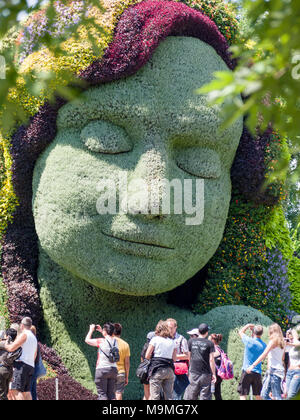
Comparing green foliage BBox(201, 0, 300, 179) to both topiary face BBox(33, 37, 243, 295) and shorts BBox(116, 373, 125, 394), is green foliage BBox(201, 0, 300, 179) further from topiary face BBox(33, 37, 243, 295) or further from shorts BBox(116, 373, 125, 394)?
topiary face BBox(33, 37, 243, 295)

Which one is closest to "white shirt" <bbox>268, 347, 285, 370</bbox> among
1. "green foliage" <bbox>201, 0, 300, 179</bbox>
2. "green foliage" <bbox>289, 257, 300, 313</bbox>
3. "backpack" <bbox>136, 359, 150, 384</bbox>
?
"backpack" <bbox>136, 359, 150, 384</bbox>

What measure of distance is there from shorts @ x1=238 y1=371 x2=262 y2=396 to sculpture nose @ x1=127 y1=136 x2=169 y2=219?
2.08 meters

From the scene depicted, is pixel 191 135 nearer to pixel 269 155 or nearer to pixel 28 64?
pixel 269 155

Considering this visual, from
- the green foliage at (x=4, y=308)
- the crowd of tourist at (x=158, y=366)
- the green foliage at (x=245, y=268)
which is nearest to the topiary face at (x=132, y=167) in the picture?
the green foliage at (x=245, y=268)

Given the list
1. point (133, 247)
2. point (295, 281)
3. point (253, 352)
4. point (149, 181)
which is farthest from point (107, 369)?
point (295, 281)

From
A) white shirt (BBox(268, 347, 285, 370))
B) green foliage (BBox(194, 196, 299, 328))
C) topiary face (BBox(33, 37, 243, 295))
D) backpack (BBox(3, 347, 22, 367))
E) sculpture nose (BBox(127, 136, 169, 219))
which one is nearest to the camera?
backpack (BBox(3, 347, 22, 367))

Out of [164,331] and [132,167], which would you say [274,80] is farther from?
[132,167]

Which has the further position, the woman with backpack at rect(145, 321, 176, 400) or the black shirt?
the black shirt

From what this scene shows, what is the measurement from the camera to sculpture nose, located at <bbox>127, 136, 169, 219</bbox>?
705 centimetres

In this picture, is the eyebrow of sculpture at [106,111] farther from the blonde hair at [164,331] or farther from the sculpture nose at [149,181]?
the blonde hair at [164,331]

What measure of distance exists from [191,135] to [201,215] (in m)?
1.00

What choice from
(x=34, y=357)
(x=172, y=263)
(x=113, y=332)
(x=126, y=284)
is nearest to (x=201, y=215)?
(x=172, y=263)

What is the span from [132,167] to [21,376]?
2737 mm

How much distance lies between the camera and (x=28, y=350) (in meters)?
5.81
